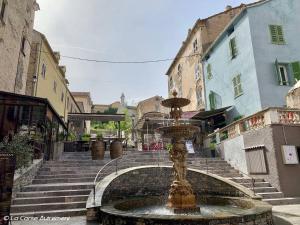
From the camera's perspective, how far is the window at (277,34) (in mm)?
16906

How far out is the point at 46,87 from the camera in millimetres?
20938

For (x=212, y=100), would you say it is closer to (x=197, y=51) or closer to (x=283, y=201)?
(x=197, y=51)

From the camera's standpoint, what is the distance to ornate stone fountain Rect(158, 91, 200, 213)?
683 cm

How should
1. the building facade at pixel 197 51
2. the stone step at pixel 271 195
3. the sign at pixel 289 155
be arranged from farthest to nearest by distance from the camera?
the building facade at pixel 197 51
the sign at pixel 289 155
the stone step at pixel 271 195

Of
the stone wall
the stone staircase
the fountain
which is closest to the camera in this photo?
the fountain

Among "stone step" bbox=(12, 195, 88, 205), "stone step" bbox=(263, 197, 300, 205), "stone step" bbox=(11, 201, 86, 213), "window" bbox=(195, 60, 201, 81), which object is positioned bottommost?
"stone step" bbox=(263, 197, 300, 205)

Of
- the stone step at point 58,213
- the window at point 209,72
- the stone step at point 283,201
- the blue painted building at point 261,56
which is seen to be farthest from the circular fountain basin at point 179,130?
the window at point 209,72

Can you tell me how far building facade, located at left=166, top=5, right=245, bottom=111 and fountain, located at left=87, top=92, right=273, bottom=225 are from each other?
41.1 feet

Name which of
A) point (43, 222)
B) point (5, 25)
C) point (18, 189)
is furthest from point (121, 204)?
point (5, 25)

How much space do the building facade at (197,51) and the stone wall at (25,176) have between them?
47.0ft

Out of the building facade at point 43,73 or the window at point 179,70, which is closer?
the building facade at point 43,73

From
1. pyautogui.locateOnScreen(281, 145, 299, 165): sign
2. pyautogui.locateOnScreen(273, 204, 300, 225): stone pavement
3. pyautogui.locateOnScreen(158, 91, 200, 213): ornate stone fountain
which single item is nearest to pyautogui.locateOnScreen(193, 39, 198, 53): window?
pyautogui.locateOnScreen(281, 145, 299, 165): sign

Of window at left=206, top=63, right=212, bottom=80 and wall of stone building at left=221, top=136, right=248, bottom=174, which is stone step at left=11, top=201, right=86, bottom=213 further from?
window at left=206, top=63, right=212, bottom=80

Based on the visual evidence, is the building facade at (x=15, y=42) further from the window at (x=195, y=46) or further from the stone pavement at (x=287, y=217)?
the window at (x=195, y=46)
